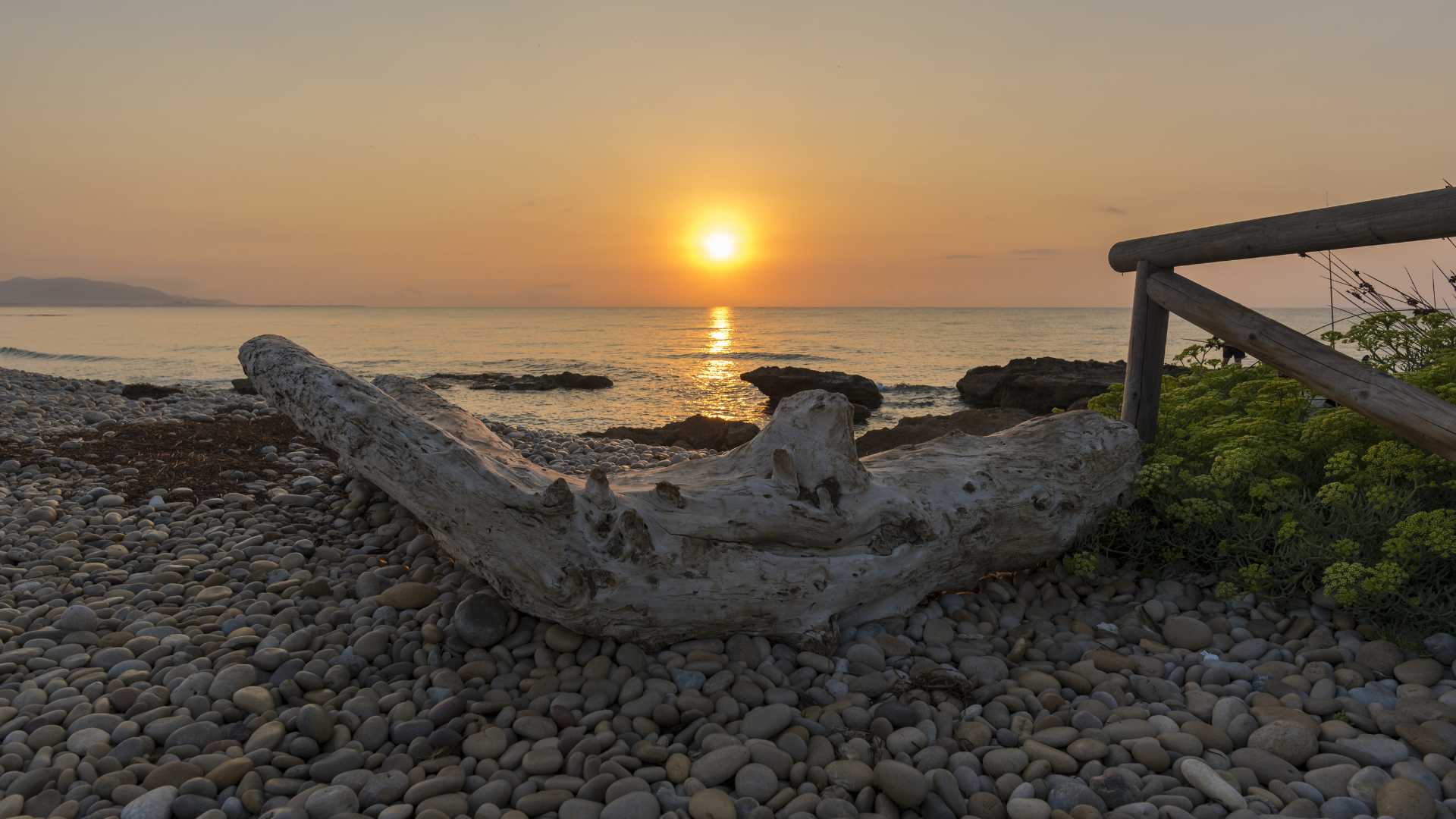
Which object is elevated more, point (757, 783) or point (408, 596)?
point (408, 596)

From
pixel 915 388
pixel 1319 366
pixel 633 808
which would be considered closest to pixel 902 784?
pixel 633 808

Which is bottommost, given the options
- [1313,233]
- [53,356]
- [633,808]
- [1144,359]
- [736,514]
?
[53,356]

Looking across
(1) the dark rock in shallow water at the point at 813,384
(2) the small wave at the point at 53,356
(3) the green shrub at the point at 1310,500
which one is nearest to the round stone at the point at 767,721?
(3) the green shrub at the point at 1310,500

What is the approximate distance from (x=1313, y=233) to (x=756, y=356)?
134 feet

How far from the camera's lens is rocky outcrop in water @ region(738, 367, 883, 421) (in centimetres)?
2120

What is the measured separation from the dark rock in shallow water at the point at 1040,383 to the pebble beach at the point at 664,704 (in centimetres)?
1390

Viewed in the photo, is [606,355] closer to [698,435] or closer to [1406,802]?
[698,435]

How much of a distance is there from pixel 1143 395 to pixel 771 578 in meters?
2.93

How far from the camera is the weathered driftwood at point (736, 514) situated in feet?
10.9

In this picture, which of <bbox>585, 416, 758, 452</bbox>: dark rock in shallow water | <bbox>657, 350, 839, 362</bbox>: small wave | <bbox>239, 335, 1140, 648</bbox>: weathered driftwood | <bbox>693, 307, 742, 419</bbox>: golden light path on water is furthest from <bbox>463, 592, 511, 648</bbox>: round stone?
<bbox>657, 350, 839, 362</bbox>: small wave

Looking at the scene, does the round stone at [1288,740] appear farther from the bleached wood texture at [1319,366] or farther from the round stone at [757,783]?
the round stone at [757,783]

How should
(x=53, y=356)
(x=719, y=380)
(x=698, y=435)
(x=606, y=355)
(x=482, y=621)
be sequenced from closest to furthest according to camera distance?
(x=482, y=621), (x=698, y=435), (x=719, y=380), (x=53, y=356), (x=606, y=355)

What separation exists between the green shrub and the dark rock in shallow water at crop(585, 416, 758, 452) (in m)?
8.08

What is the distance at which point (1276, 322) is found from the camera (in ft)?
13.7
